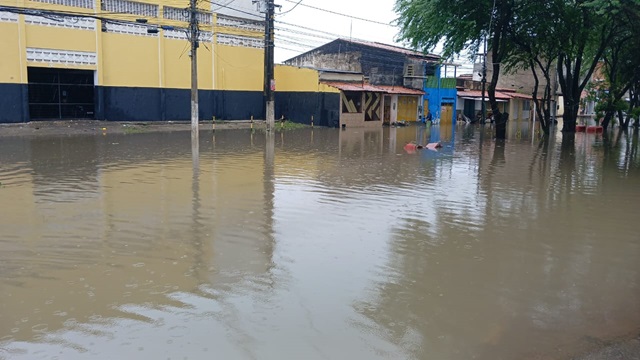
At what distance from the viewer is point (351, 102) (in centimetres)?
3891

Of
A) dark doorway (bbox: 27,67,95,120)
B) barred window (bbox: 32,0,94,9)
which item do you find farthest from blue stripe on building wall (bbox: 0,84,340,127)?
barred window (bbox: 32,0,94,9)

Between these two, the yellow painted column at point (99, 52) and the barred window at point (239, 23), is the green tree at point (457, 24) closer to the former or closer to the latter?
the barred window at point (239, 23)

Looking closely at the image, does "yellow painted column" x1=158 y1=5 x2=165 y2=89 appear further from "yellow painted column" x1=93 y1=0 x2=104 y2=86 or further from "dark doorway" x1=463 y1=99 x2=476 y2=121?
"dark doorway" x1=463 y1=99 x2=476 y2=121

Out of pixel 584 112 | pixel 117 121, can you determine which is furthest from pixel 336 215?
pixel 584 112

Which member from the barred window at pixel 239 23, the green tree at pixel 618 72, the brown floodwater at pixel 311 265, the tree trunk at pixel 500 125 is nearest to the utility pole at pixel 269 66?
the barred window at pixel 239 23

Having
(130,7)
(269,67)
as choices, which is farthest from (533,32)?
(130,7)

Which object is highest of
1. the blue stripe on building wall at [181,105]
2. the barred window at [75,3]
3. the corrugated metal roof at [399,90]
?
the barred window at [75,3]

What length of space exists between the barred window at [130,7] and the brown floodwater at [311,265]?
17870 mm

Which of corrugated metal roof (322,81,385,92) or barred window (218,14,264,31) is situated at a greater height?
barred window (218,14,264,31)

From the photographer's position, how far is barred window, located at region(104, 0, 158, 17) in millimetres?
29797

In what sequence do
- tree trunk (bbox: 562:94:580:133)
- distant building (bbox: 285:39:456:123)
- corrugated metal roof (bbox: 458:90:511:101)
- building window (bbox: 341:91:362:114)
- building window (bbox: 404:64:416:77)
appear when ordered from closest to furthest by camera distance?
tree trunk (bbox: 562:94:580:133)
building window (bbox: 341:91:362:114)
distant building (bbox: 285:39:456:123)
building window (bbox: 404:64:416:77)
corrugated metal roof (bbox: 458:90:511:101)

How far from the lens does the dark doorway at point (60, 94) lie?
29.8m

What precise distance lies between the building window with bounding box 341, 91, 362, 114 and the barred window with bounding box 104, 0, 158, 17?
13.0m

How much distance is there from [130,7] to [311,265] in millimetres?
27863
